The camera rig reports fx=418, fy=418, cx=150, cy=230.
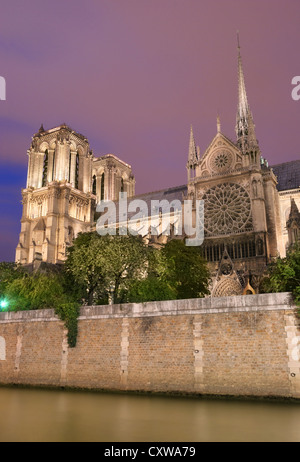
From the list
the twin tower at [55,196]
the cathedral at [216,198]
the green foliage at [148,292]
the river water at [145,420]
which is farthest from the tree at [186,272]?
the twin tower at [55,196]

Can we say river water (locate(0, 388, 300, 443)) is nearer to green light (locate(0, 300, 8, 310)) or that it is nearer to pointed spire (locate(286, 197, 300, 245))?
green light (locate(0, 300, 8, 310))

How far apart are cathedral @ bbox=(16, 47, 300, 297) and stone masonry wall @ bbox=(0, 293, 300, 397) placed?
62.4 ft

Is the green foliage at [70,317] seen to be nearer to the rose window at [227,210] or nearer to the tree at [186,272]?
the tree at [186,272]

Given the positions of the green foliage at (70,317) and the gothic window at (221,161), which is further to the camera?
the gothic window at (221,161)

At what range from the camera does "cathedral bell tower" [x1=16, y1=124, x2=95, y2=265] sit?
5494 centimetres

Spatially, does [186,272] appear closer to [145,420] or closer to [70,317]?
[70,317]

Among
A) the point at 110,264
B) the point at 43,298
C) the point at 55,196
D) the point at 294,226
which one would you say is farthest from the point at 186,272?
the point at 55,196

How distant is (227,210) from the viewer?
136 ft

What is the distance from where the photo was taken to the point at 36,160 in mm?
60562

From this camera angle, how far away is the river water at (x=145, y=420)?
8.87m

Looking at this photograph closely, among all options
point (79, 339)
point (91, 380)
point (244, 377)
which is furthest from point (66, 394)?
point (244, 377)

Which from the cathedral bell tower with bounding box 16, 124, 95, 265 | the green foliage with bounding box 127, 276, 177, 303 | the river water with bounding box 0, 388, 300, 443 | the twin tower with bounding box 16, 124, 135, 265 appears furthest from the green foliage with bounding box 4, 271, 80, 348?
the cathedral bell tower with bounding box 16, 124, 95, 265

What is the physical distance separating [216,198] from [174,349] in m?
28.8

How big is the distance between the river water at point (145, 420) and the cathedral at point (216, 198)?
2176cm
